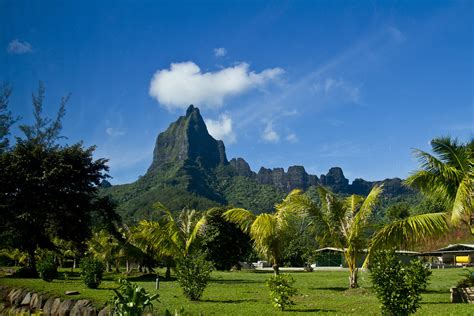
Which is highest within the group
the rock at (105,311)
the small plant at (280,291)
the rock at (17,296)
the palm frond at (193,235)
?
the palm frond at (193,235)

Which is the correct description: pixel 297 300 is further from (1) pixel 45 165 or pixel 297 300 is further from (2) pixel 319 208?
(1) pixel 45 165

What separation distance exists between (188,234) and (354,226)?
31.4 ft

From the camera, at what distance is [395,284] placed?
8.84 meters

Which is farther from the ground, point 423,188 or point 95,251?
point 423,188

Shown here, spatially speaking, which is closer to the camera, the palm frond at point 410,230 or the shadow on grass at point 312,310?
the shadow on grass at point 312,310

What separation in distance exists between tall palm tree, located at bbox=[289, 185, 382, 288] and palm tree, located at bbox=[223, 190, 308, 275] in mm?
755

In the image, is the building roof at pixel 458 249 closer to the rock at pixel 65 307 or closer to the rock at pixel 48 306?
the rock at pixel 48 306

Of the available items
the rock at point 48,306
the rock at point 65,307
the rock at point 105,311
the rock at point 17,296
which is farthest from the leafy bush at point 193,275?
the rock at point 17,296

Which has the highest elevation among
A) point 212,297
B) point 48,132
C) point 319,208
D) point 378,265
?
point 48,132

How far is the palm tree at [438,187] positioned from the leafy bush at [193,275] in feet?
20.6

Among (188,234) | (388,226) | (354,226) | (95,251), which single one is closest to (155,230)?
(188,234)

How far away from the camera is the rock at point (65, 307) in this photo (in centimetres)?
1312

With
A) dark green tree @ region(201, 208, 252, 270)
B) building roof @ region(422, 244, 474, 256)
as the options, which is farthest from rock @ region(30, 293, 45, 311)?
building roof @ region(422, 244, 474, 256)

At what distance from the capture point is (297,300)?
13984mm
